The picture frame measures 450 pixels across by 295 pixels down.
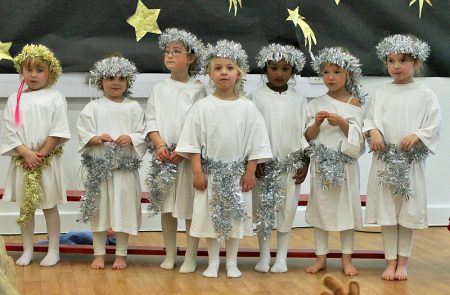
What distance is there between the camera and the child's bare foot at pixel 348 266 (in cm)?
486

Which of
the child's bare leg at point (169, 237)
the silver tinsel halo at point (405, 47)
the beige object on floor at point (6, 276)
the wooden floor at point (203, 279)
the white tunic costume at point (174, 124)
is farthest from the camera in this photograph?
the child's bare leg at point (169, 237)

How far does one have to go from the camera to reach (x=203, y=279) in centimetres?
470

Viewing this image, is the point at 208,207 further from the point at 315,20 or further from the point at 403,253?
the point at 315,20

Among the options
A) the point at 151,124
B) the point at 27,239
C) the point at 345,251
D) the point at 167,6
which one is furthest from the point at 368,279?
the point at 167,6

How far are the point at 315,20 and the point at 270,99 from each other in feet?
4.62

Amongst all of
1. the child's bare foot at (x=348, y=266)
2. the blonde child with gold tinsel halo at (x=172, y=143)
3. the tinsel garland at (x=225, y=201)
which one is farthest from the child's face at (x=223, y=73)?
the child's bare foot at (x=348, y=266)

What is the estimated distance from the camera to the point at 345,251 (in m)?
4.91

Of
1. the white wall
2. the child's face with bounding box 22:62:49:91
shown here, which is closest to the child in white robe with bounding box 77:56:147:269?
the child's face with bounding box 22:62:49:91

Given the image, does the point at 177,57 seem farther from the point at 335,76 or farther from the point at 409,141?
the point at 409,141

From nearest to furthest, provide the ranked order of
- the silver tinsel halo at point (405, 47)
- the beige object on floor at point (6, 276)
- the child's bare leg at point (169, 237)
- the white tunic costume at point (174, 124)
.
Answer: the beige object on floor at point (6, 276), the silver tinsel halo at point (405, 47), the white tunic costume at point (174, 124), the child's bare leg at point (169, 237)

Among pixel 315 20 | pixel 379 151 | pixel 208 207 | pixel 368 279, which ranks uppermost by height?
pixel 315 20

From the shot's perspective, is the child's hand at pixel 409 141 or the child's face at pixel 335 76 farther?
the child's face at pixel 335 76

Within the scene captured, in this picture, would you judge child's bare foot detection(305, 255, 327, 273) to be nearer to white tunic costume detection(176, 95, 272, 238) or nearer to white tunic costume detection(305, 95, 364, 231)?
white tunic costume detection(305, 95, 364, 231)

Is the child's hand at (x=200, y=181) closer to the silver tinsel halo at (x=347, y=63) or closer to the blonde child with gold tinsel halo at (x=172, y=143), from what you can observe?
the blonde child with gold tinsel halo at (x=172, y=143)
